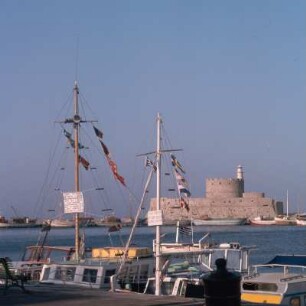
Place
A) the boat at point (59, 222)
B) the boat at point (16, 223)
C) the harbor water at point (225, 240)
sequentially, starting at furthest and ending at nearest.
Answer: the boat at point (16, 223), the harbor water at point (225, 240), the boat at point (59, 222)

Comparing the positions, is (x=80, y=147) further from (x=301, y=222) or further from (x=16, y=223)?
(x=16, y=223)

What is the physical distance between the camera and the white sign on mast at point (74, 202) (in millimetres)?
28328

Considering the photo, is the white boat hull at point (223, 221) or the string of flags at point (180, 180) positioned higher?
the string of flags at point (180, 180)

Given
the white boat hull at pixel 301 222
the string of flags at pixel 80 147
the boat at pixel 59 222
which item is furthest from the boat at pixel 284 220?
the string of flags at pixel 80 147

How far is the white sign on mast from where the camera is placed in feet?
92.9

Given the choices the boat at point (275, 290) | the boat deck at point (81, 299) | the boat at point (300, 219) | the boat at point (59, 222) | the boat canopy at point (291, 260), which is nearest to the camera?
the boat deck at point (81, 299)

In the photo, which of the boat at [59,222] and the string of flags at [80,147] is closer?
the string of flags at [80,147]

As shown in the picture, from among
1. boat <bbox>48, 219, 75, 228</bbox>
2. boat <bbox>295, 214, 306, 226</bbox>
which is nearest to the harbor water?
boat <bbox>48, 219, 75, 228</bbox>

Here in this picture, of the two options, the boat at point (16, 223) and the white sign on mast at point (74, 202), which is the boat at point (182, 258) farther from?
the boat at point (16, 223)

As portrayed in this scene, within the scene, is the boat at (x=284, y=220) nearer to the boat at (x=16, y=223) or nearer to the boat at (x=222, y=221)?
the boat at (x=222, y=221)

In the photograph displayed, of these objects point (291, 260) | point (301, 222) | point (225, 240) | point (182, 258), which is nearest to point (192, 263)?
point (182, 258)

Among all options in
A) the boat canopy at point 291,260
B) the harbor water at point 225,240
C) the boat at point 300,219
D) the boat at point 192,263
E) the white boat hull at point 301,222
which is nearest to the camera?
the boat at point 192,263

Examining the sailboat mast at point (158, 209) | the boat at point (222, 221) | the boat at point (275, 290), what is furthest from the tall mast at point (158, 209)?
the boat at point (222, 221)

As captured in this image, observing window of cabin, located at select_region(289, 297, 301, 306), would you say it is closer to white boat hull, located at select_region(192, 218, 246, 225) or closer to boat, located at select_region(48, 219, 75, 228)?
boat, located at select_region(48, 219, 75, 228)
